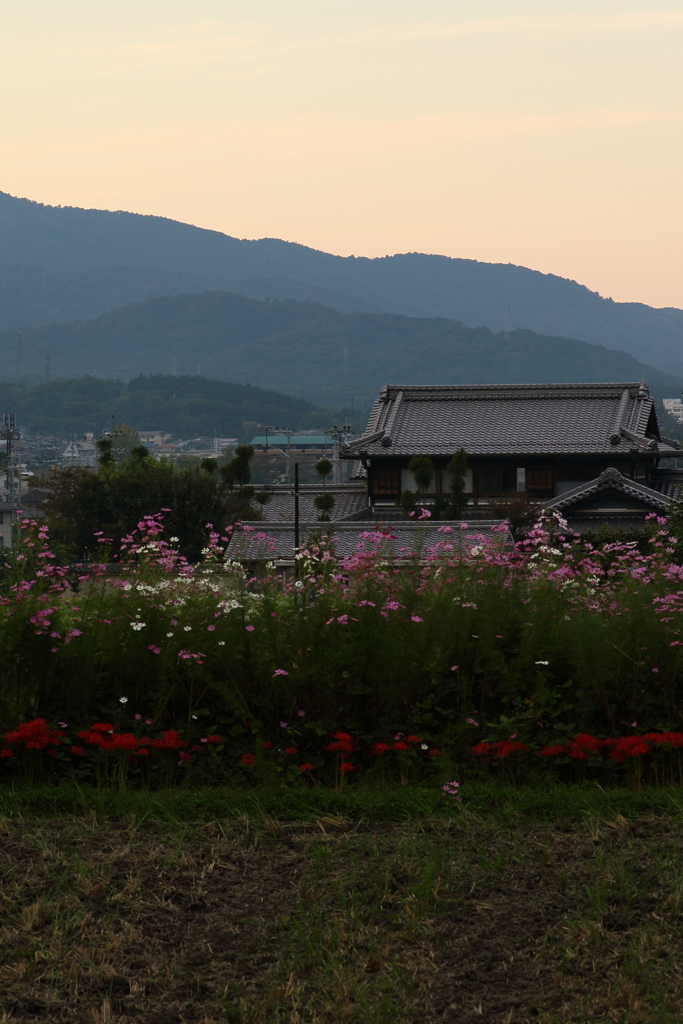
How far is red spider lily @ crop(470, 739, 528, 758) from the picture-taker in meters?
5.79

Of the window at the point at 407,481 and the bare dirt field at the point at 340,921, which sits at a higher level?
the window at the point at 407,481

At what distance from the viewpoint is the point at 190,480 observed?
3102 cm

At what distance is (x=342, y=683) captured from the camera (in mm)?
6188

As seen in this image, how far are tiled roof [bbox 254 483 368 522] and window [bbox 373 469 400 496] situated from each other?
1.60 ft

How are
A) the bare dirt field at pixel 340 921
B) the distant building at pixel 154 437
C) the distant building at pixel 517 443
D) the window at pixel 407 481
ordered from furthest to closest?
the distant building at pixel 154 437
the window at pixel 407 481
the distant building at pixel 517 443
the bare dirt field at pixel 340 921

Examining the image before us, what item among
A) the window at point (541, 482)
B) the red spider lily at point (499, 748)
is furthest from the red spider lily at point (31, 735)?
the window at point (541, 482)

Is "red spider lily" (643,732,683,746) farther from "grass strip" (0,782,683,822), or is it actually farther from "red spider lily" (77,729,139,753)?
"red spider lily" (77,729,139,753)

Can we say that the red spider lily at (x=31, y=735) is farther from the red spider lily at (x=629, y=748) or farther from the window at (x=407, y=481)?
the window at (x=407, y=481)

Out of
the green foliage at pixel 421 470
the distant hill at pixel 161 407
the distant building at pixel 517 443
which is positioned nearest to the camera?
the green foliage at pixel 421 470

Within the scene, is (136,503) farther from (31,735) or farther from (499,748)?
(499,748)

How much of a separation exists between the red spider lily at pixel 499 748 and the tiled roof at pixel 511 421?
2567 cm

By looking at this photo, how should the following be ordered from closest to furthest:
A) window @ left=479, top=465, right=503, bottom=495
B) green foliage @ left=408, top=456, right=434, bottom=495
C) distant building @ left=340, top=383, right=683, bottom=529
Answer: green foliage @ left=408, top=456, right=434, bottom=495
distant building @ left=340, top=383, right=683, bottom=529
window @ left=479, top=465, right=503, bottom=495

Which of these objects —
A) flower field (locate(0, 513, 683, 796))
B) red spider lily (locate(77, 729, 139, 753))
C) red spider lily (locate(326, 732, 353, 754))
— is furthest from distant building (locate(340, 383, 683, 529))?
red spider lily (locate(77, 729, 139, 753))

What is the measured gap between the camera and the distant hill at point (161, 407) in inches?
6604
